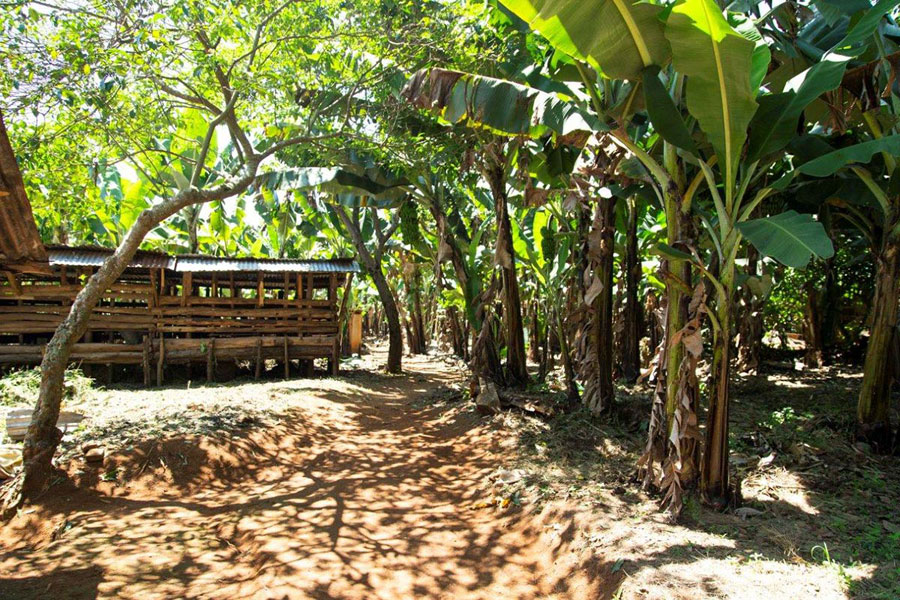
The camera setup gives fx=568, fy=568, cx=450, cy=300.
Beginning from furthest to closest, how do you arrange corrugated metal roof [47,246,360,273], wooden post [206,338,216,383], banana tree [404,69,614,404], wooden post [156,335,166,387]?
wooden post [206,338,216,383]
wooden post [156,335,166,387]
corrugated metal roof [47,246,360,273]
banana tree [404,69,614,404]

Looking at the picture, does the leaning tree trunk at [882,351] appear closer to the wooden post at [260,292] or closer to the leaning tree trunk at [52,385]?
the leaning tree trunk at [52,385]

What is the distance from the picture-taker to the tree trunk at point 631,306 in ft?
30.9

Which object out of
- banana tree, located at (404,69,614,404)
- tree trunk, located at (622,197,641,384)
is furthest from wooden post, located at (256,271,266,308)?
tree trunk, located at (622,197,641,384)

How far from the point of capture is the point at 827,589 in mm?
3273

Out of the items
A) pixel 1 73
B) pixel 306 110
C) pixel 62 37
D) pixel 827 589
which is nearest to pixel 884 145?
pixel 827 589

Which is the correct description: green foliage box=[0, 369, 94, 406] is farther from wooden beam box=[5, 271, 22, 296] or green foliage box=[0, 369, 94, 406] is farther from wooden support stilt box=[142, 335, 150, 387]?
wooden support stilt box=[142, 335, 150, 387]

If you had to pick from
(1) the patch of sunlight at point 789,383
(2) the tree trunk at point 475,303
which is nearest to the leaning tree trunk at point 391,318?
(2) the tree trunk at point 475,303

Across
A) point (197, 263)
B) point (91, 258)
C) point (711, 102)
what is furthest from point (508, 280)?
point (91, 258)

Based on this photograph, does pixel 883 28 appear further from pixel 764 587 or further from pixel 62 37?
pixel 62 37

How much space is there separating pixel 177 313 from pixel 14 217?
8.50m

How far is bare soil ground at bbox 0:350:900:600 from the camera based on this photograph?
3.96m

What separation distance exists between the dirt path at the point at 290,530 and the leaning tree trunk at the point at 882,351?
3.91 m

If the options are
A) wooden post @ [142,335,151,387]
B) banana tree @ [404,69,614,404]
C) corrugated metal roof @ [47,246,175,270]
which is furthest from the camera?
wooden post @ [142,335,151,387]

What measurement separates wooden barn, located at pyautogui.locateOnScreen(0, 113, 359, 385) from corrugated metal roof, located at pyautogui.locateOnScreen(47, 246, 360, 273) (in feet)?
0.07
